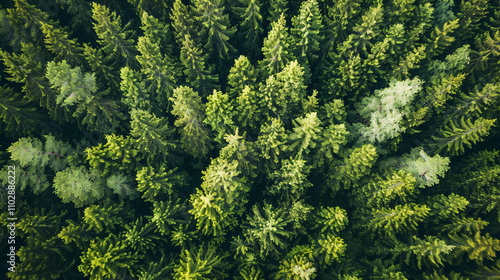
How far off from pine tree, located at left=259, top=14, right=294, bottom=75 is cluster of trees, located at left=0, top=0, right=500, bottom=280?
0.13 meters

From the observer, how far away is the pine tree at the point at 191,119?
16.0 meters

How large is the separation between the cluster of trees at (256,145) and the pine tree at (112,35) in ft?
0.43

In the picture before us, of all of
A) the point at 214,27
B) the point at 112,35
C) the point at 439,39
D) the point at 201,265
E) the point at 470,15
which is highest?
the point at 470,15

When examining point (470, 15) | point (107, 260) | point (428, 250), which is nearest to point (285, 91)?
point (428, 250)

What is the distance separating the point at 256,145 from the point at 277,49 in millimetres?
6844

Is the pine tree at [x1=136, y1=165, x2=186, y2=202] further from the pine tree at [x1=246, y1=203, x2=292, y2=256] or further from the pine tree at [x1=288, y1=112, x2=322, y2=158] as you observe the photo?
the pine tree at [x1=288, y1=112, x2=322, y2=158]

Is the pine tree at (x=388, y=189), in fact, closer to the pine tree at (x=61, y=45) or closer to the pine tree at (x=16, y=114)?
the pine tree at (x=61, y=45)

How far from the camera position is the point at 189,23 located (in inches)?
724

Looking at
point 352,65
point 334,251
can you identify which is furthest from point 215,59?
point 334,251

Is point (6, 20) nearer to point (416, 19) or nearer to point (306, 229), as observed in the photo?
point (306, 229)

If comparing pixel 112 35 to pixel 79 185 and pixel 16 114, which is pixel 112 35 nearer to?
pixel 16 114

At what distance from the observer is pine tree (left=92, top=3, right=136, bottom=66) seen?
52.5 feet

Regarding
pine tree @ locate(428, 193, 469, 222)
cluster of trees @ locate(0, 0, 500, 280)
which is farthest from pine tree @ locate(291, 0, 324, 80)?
pine tree @ locate(428, 193, 469, 222)

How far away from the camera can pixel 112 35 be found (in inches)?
669
